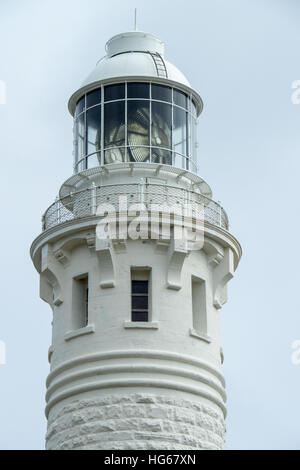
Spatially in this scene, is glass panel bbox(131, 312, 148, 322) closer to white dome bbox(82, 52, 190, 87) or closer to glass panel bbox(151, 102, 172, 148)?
glass panel bbox(151, 102, 172, 148)

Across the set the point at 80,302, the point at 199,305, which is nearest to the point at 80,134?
the point at 80,302

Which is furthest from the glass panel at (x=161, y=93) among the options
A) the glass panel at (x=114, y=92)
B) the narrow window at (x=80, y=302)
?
the narrow window at (x=80, y=302)

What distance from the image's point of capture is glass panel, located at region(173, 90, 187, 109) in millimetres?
60500

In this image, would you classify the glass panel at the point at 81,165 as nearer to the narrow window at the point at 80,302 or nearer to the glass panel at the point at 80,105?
the glass panel at the point at 80,105

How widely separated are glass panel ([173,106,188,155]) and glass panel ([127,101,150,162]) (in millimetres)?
1059

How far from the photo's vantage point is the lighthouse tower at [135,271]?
55.4m

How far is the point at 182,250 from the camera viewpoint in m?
56.9

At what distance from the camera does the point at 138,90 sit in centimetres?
6006

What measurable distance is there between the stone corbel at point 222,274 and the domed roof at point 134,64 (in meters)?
5.89

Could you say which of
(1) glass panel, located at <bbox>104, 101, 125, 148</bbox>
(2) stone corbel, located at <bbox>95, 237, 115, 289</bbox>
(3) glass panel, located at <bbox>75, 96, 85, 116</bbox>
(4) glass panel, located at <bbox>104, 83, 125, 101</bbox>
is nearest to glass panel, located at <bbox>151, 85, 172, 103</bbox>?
(4) glass panel, located at <bbox>104, 83, 125, 101</bbox>

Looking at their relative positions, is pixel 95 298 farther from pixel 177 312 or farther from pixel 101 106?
pixel 101 106

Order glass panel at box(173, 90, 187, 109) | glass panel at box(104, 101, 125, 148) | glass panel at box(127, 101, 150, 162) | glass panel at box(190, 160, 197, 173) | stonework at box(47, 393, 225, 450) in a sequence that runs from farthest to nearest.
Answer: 1. glass panel at box(173, 90, 187, 109)
2. glass panel at box(190, 160, 197, 173)
3. glass panel at box(104, 101, 125, 148)
4. glass panel at box(127, 101, 150, 162)
5. stonework at box(47, 393, 225, 450)

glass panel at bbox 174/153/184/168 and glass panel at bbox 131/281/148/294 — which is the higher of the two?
glass panel at bbox 174/153/184/168

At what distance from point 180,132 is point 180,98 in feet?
3.90
